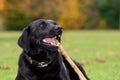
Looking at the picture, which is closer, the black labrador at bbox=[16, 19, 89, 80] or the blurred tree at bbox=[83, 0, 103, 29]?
the black labrador at bbox=[16, 19, 89, 80]

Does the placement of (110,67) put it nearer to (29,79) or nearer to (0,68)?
(0,68)

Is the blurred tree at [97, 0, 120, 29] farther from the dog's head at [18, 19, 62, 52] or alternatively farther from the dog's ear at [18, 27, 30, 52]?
the dog's ear at [18, 27, 30, 52]

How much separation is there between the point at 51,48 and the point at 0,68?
6.08m

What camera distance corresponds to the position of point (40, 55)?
8.20 meters

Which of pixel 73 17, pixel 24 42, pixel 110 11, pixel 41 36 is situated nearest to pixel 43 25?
pixel 41 36

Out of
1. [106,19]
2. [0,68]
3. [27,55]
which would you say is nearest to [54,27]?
[27,55]

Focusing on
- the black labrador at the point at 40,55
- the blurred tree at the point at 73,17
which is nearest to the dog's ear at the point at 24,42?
the black labrador at the point at 40,55

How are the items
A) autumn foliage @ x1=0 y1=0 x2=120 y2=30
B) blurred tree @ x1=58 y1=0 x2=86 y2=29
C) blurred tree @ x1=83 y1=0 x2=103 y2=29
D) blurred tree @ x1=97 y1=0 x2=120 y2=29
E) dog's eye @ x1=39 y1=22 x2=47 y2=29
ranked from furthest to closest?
blurred tree @ x1=97 y1=0 x2=120 y2=29, blurred tree @ x1=83 y1=0 x2=103 y2=29, blurred tree @ x1=58 y1=0 x2=86 y2=29, autumn foliage @ x1=0 y1=0 x2=120 y2=30, dog's eye @ x1=39 y1=22 x2=47 y2=29

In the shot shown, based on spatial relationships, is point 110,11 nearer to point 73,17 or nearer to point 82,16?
point 82,16

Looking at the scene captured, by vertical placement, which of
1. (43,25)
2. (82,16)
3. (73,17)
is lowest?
(82,16)

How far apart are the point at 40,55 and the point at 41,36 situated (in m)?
0.34

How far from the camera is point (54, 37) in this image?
812cm

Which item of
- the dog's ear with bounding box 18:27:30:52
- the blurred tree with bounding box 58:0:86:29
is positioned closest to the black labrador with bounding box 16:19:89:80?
the dog's ear with bounding box 18:27:30:52

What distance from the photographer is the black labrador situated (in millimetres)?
8102
